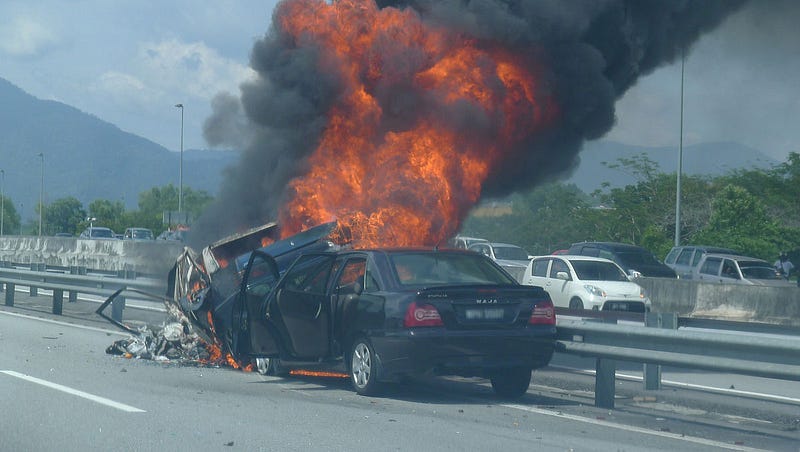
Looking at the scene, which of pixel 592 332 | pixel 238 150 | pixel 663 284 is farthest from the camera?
pixel 663 284

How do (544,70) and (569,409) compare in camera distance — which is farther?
(544,70)

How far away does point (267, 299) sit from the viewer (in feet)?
36.1

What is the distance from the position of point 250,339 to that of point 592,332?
3697 millimetres

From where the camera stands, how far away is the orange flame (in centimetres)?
1421

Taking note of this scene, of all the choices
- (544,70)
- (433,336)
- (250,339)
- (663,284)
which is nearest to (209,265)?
(250,339)

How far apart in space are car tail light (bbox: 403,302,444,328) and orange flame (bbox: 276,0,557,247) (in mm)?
4217

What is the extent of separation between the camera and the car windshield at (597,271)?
2263 centimetres

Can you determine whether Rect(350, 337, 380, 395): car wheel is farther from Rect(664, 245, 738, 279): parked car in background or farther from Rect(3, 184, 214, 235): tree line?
Rect(3, 184, 214, 235): tree line

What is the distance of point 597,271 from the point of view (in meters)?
22.8

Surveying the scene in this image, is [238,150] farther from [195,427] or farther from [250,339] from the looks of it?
[195,427]

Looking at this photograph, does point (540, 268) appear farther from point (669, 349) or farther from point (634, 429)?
point (634, 429)

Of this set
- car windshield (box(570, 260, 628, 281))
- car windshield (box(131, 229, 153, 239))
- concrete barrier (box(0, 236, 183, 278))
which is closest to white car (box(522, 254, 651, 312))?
car windshield (box(570, 260, 628, 281))

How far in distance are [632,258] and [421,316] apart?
2193cm

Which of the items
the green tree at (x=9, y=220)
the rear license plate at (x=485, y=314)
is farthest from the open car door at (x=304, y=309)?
the green tree at (x=9, y=220)
